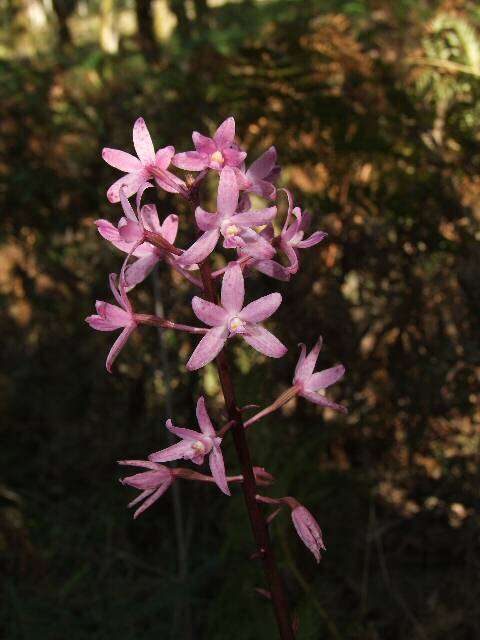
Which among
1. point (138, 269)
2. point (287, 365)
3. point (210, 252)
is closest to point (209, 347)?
point (210, 252)

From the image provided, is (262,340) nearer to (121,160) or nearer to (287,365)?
(121,160)

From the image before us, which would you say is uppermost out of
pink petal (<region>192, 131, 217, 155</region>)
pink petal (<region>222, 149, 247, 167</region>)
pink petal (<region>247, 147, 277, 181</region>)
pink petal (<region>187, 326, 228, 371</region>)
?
pink petal (<region>192, 131, 217, 155</region>)

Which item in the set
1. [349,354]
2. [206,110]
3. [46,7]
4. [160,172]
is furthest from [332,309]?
[46,7]

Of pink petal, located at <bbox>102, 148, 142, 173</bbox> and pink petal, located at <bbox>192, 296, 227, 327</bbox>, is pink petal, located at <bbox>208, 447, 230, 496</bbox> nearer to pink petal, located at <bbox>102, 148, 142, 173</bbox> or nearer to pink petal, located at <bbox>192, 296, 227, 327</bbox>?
pink petal, located at <bbox>192, 296, 227, 327</bbox>

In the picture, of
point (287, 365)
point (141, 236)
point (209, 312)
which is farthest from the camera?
point (287, 365)

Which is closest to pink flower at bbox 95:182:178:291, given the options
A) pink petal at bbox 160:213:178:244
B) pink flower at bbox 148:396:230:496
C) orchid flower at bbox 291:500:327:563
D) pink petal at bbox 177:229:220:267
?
pink petal at bbox 160:213:178:244

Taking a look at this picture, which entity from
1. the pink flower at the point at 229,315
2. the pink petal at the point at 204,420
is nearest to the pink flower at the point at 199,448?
the pink petal at the point at 204,420

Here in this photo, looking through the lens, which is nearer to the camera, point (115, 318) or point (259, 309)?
point (259, 309)

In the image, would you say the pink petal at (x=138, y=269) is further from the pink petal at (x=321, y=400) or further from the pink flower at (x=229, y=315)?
the pink petal at (x=321, y=400)
